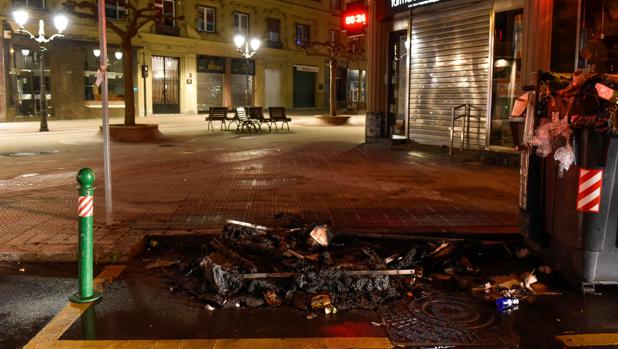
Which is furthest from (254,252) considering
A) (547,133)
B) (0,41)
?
(0,41)

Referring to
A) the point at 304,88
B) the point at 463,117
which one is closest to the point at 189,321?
the point at 463,117

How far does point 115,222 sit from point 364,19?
1376cm

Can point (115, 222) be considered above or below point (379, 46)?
below

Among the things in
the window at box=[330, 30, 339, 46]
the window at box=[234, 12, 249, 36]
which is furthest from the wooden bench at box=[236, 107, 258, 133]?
the window at box=[330, 30, 339, 46]

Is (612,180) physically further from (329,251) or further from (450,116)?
(450,116)

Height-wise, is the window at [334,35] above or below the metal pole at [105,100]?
above

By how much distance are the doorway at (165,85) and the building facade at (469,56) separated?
72.9 ft

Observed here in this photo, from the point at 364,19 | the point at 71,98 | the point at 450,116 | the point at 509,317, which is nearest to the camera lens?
the point at 509,317

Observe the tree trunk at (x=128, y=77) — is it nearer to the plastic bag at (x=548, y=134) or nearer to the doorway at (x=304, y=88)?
the plastic bag at (x=548, y=134)

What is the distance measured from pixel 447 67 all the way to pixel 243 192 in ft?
25.5

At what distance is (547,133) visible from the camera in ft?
18.3

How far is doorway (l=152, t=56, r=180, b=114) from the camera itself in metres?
36.8

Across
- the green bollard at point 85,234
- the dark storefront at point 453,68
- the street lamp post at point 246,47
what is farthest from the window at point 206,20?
the green bollard at point 85,234

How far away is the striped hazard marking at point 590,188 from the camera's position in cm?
516
